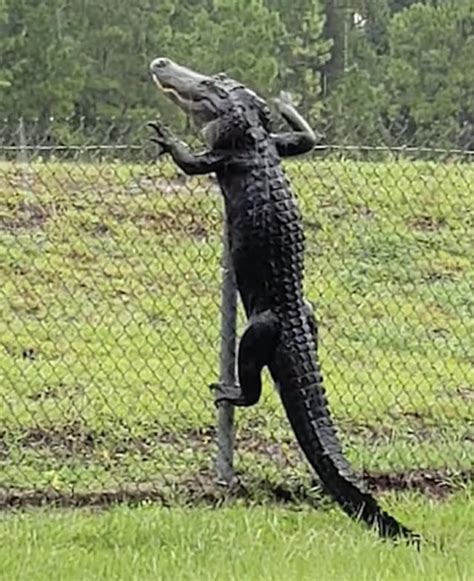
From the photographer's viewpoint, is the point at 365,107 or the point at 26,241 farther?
the point at 365,107

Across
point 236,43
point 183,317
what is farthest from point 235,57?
point 183,317

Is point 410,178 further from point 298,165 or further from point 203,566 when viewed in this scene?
point 203,566

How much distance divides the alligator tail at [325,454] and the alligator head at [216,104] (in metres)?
0.95

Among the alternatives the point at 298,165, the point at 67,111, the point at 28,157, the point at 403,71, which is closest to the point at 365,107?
the point at 403,71

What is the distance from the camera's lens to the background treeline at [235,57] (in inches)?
795

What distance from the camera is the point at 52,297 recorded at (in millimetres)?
8664

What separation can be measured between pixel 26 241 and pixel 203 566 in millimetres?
5338

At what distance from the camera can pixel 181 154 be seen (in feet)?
15.2

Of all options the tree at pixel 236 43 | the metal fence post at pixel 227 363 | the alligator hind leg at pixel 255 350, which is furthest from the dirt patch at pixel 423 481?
the tree at pixel 236 43

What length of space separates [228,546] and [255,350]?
2.37 feet

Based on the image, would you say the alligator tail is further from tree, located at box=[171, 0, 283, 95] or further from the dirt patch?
tree, located at box=[171, 0, 283, 95]

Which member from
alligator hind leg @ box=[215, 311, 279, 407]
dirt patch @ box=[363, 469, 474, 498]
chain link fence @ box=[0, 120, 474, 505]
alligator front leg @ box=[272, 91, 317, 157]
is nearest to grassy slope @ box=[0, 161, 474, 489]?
chain link fence @ box=[0, 120, 474, 505]

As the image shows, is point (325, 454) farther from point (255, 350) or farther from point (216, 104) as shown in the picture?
point (216, 104)

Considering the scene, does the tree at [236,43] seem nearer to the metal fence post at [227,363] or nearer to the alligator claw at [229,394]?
the metal fence post at [227,363]
